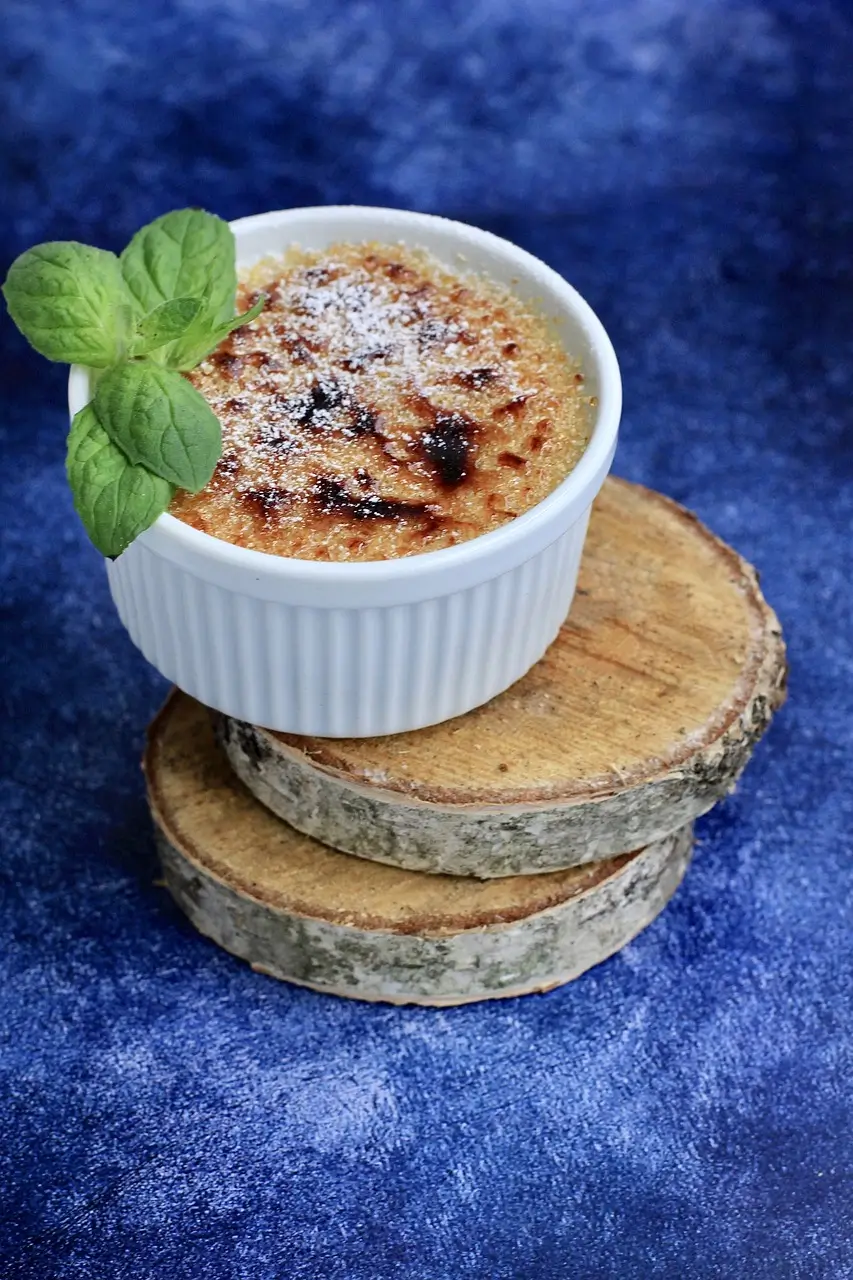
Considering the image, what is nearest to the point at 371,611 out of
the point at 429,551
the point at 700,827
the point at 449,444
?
the point at 429,551

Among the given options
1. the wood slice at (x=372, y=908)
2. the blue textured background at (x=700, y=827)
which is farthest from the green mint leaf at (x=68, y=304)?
the blue textured background at (x=700, y=827)

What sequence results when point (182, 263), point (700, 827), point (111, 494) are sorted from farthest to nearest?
point (700, 827) → point (182, 263) → point (111, 494)

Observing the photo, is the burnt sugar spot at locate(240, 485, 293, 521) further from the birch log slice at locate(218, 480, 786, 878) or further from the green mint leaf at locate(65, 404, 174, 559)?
the birch log slice at locate(218, 480, 786, 878)

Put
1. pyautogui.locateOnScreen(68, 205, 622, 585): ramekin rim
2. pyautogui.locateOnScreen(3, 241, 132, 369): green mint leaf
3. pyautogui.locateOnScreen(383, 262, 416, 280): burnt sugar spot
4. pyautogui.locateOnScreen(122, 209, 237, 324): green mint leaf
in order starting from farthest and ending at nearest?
pyautogui.locateOnScreen(383, 262, 416, 280): burnt sugar spot
pyautogui.locateOnScreen(122, 209, 237, 324): green mint leaf
pyautogui.locateOnScreen(3, 241, 132, 369): green mint leaf
pyautogui.locateOnScreen(68, 205, 622, 585): ramekin rim

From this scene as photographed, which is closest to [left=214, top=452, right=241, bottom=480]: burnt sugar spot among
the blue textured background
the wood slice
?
the wood slice

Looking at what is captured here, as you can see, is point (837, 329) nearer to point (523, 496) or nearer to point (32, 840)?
point (523, 496)

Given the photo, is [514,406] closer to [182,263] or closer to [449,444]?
[449,444]

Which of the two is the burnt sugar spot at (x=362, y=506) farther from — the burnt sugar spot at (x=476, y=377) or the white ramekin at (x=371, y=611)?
the burnt sugar spot at (x=476, y=377)
